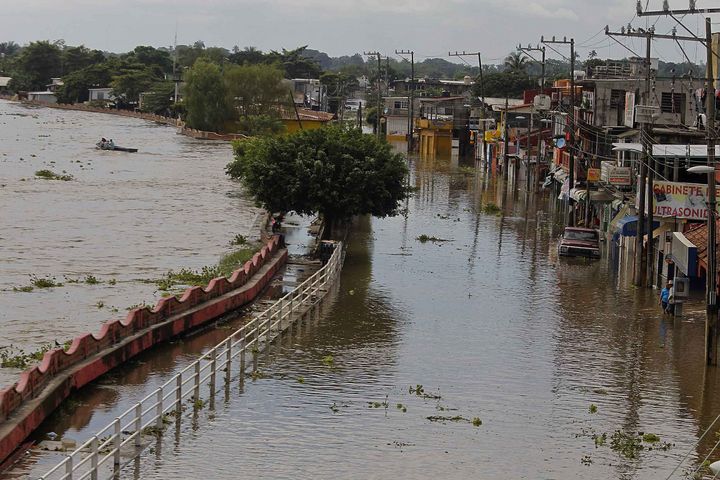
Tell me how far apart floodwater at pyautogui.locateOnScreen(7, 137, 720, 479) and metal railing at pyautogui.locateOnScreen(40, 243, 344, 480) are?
1.37 ft

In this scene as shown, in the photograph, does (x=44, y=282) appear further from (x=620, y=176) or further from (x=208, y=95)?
(x=208, y=95)

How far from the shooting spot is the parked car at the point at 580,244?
48.2 m

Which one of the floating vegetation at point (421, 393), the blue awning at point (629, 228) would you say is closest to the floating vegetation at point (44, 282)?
the floating vegetation at point (421, 393)

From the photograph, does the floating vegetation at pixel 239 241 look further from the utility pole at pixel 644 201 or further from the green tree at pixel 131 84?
the green tree at pixel 131 84

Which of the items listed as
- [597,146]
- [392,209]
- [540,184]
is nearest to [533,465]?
[392,209]

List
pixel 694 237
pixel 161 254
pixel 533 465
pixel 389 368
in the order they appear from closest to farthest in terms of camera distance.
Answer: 1. pixel 533 465
2. pixel 389 368
3. pixel 694 237
4. pixel 161 254

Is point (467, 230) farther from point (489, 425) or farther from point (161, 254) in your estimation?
point (489, 425)

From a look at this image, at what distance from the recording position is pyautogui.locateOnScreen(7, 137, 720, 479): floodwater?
70.3ft

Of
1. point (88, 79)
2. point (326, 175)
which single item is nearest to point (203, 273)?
point (326, 175)

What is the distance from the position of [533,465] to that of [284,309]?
12832 millimetres

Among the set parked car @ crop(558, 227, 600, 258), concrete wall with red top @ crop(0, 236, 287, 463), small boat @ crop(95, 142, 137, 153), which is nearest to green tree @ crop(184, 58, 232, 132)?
small boat @ crop(95, 142, 137, 153)

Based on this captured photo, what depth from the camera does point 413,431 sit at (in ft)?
75.9

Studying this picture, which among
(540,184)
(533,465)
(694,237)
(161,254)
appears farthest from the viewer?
(540,184)

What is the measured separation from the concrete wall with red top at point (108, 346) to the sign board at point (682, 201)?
1171 centimetres
